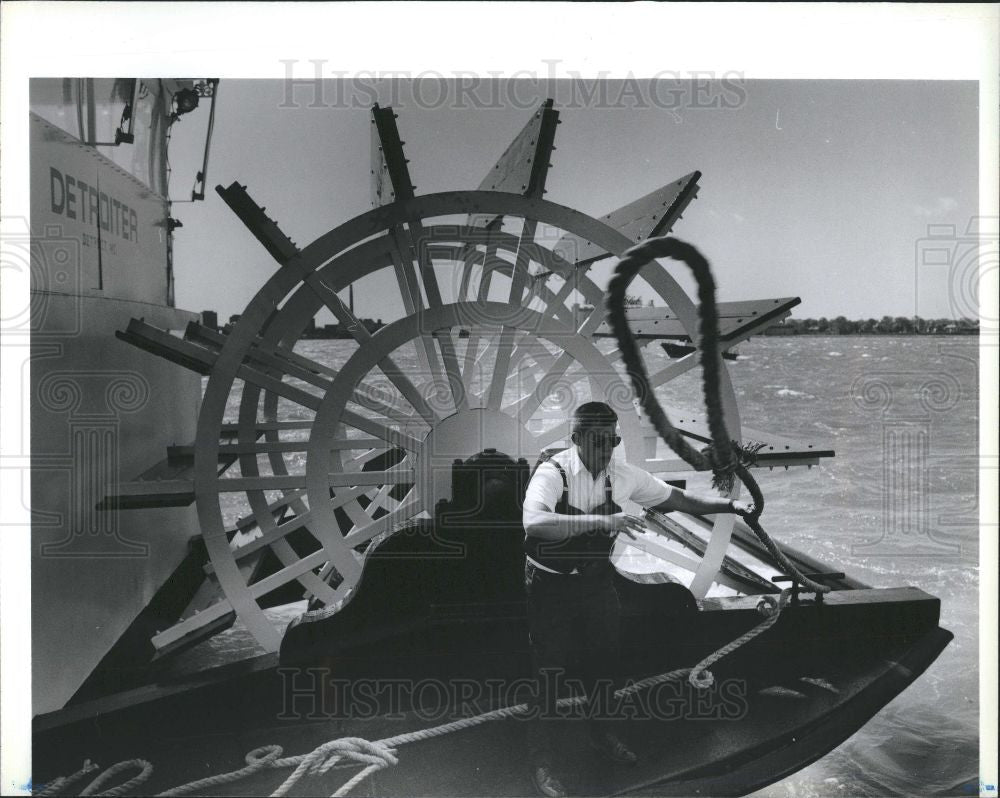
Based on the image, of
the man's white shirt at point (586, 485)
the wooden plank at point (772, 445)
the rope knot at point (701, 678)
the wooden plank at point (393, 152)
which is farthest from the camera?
the wooden plank at point (772, 445)

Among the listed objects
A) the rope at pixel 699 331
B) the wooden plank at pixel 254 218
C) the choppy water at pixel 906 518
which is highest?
the wooden plank at pixel 254 218

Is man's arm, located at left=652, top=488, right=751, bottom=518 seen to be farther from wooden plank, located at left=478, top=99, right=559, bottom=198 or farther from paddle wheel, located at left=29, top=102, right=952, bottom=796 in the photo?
wooden plank, located at left=478, top=99, right=559, bottom=198

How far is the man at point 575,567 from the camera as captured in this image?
198 cm

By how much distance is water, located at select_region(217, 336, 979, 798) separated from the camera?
2863mm

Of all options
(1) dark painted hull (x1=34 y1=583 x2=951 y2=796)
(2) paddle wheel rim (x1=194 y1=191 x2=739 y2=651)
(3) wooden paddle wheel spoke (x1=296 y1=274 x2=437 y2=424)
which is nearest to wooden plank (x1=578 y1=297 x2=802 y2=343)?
(2) paddle wheel rim (x1=194 y1=191 x2=739 y2=651)

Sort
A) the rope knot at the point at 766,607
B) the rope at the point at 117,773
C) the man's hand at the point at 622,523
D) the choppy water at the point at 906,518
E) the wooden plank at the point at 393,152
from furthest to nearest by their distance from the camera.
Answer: the choppy water at the point at 906,518 < the wooden plank at the point at 393,152 < the rope knot at the point at 766,607 < the rope at the point at 117,773 < the man's hand at the point at 622,523

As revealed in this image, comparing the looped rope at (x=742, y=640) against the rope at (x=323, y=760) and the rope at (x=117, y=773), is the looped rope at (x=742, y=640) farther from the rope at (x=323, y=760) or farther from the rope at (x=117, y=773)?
the rope at (x=117, y=773)

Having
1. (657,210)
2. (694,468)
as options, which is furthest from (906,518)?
(694,468)

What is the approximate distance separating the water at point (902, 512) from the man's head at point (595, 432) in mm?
1338

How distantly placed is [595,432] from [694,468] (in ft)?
1.02

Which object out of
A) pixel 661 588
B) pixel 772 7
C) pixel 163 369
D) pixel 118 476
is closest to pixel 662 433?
pixel 661 588

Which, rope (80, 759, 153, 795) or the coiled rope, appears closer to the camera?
the coiled rope

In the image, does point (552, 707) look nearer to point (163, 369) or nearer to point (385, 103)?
point (385, 103)

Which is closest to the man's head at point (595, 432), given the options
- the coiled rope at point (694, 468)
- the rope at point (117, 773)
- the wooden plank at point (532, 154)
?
the coiled rope at point (694, 468)
